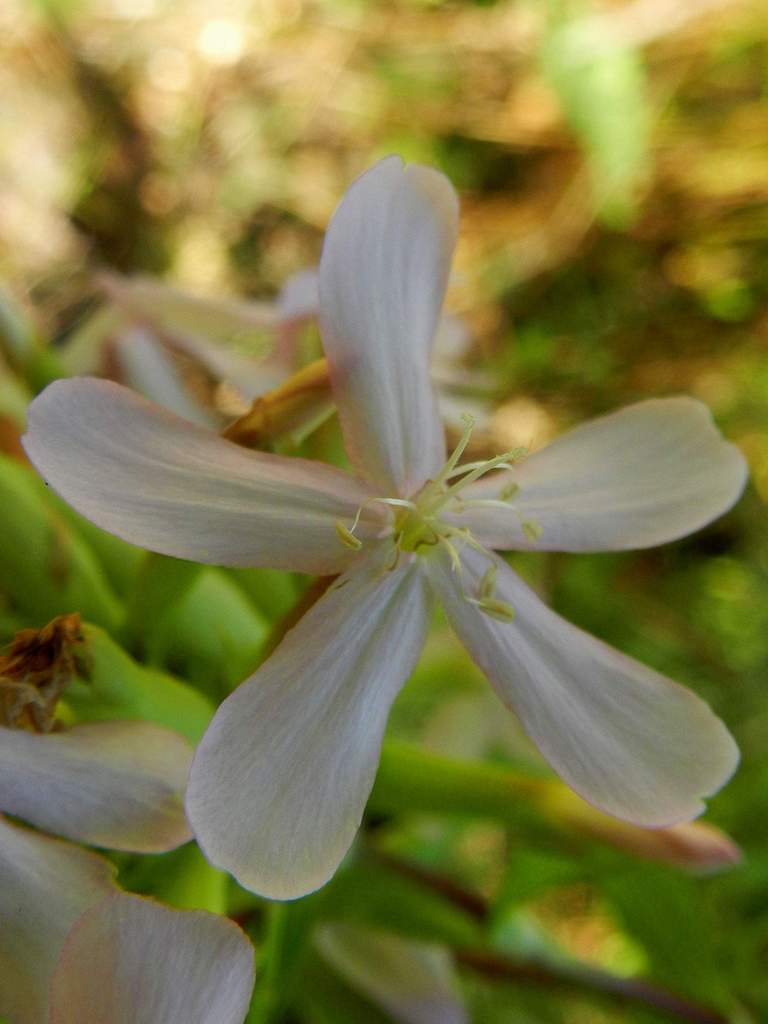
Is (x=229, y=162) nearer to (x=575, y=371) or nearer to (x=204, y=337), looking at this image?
(x=575, y=371)

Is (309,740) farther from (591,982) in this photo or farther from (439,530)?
Answer: (591,982)

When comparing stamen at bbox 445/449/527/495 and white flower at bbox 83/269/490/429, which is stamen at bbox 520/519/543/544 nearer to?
stamen at bbox 445/449/527/495

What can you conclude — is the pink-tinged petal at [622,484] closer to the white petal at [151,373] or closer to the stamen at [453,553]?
the stamen at [453,553]

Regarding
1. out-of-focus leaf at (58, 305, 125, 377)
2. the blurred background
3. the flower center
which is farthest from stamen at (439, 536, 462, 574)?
the blurred background

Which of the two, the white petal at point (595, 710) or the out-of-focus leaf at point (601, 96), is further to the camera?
the out-of-focus leaf at point (601, 96)

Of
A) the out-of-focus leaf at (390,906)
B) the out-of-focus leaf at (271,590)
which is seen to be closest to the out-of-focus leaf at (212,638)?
the out-of-focus leaf at (271,590)

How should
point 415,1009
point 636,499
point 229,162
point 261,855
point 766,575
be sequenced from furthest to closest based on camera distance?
point 229,162
point 766,575
point 415,1009
point 636,499
point 261,855

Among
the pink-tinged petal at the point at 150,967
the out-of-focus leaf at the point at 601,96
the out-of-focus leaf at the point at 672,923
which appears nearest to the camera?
the pink-tinged petal at the point at 150,967

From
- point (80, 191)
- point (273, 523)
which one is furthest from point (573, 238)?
point (273, 523)
